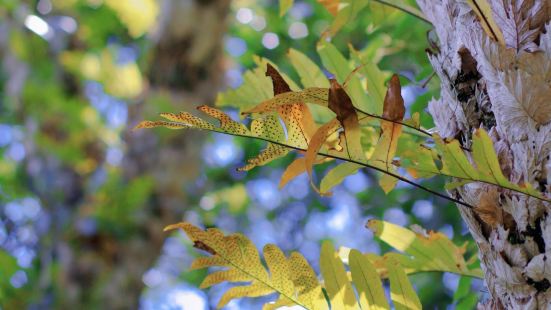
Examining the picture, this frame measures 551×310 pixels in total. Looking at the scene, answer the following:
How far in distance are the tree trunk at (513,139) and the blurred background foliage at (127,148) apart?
5.71ft

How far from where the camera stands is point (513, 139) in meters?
0.40

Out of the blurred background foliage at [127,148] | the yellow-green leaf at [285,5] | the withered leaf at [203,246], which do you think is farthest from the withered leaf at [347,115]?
the blurred background foliage at [127,148]

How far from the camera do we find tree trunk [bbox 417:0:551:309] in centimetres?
38

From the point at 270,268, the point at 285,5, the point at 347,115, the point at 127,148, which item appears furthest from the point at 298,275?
the point at 127,148

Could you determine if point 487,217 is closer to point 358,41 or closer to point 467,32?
point 467,32

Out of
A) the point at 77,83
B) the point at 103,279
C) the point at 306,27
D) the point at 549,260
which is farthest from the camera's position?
the point at 77,83

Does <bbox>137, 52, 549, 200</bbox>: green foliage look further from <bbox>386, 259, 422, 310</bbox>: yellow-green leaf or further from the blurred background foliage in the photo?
the blurred background foliage

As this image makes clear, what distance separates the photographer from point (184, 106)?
2895 millimetres

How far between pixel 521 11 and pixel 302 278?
230 millimetres

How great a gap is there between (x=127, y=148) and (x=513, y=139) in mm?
2681

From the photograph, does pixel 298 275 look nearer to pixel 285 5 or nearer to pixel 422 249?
pixel 422 249

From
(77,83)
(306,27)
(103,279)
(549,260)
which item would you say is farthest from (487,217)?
(77,83)

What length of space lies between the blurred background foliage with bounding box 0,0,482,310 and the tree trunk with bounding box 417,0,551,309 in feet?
5.71

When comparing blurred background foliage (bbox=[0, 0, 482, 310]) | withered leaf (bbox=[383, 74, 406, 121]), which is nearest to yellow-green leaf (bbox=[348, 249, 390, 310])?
withered leaf (bbox=[383, 74, 406, 121])
